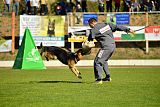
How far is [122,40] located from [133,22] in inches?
100

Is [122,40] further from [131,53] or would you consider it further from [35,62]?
[35,62]

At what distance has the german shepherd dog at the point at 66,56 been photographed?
445 inches

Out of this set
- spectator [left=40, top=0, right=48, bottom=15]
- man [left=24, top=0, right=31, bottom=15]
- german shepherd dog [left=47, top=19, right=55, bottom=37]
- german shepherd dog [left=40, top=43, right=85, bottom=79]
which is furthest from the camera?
spectator [left=40, top=0, right=48, bottom=15]

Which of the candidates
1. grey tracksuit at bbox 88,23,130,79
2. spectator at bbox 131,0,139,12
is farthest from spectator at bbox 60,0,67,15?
grey tracksuit at bbox 88,23,130,79

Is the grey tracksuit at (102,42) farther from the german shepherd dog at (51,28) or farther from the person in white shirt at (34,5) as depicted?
the person in white shirt at (34,5)

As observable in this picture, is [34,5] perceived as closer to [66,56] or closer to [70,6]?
[70,6]

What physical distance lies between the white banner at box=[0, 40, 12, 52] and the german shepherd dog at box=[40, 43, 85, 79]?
15830 millimetres

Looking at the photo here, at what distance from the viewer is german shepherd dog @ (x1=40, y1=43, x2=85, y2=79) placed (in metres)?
11.3

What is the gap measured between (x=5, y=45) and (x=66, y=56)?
1692 centimetres

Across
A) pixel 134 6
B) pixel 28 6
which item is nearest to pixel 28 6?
pixel 28 6

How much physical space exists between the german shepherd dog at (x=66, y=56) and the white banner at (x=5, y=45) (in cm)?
1583

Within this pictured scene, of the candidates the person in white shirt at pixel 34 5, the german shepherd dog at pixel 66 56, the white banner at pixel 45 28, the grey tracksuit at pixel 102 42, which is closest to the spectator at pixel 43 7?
the person in white shirt at pixel 34 5

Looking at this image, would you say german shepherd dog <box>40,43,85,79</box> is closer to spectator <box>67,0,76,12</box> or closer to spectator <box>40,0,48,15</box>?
spectator <box>40,0,48,15</box>

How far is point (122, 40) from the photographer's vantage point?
28453 millimetres
